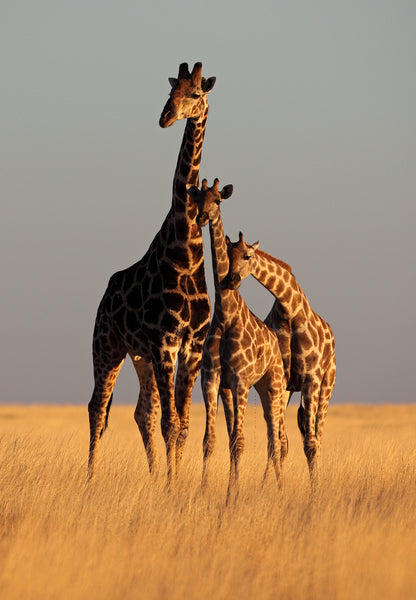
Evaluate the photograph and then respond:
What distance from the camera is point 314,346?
13.6m

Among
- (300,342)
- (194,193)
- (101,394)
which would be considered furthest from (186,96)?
(101,394)

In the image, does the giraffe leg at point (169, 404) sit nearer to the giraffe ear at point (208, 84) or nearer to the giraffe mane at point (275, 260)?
the giraffe mane at point (275, 260)

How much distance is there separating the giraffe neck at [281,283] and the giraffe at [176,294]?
802 millimetres

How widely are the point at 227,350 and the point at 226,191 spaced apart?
2.03 meters

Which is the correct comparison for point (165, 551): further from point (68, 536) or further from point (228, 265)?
point (228, 265)

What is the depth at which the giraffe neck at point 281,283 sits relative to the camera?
13148 millimetres

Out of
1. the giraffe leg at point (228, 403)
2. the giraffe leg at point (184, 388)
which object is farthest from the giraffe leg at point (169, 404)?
the giraffe leg at point (228, 403)

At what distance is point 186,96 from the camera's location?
1245 centimetres

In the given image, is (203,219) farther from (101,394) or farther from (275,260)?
(101,394)

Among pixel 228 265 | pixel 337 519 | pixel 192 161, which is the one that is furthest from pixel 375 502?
pixel 192 161

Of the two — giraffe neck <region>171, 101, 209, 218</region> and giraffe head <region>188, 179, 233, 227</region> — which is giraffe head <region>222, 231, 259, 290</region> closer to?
giraffe head <region>188, 179, 233, 227</region>

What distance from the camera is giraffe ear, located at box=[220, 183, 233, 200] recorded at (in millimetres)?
12344

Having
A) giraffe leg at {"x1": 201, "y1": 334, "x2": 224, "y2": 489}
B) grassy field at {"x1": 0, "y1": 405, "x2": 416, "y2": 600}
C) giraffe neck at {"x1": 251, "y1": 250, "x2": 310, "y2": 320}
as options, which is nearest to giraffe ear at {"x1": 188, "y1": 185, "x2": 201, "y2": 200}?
giraffe neck at {"x1": 251, "y1": 250, "x2": 310, "y2": 320}

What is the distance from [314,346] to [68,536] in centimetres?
514
